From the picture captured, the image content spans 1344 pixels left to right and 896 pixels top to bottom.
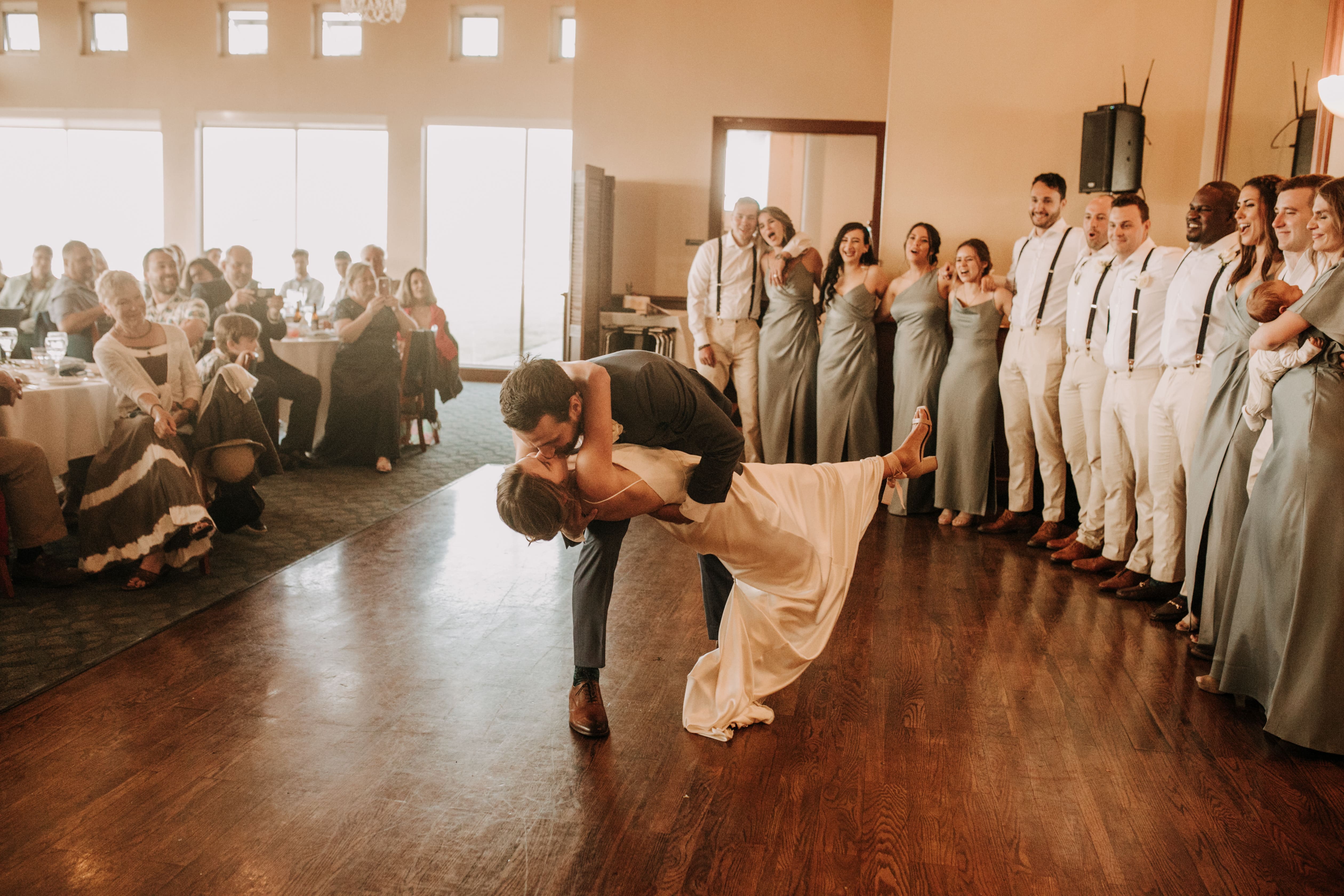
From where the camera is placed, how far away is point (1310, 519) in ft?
9.10

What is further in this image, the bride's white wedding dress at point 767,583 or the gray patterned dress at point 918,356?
the gray patterned dress at point 918,356

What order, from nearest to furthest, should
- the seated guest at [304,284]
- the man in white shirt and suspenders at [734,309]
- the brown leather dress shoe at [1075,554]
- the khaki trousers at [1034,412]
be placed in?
the brown leather dress shoe at [1075,554], the khaki trousers at [1034,412], the man in white shirt and suspenders at [734,309], the seated guest at [304,284]

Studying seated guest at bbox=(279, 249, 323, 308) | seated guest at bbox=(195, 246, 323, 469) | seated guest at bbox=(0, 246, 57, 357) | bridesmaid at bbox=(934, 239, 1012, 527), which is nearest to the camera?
bridesmaid at bbox=(934, 239, 1012, 527)

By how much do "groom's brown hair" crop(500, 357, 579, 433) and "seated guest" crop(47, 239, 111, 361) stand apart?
14.0ft

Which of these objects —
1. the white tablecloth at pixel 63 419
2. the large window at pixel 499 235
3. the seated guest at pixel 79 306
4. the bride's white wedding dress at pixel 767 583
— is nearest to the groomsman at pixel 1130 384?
the bride's white wedding dress at pixel 767 583

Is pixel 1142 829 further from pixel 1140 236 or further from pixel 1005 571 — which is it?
pixel 1140 236

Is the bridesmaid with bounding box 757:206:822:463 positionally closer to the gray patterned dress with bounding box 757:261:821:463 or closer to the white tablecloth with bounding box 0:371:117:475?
the gray patterned dress with bounding box 757:261:821:463

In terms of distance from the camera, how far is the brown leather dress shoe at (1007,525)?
5449 mm

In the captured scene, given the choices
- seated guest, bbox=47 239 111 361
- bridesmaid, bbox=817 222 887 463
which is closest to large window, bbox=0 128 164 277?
seated guest, bbox=47 239 111 361

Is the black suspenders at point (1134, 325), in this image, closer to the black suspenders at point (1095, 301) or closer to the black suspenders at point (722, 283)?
the black suspenders at point (1095, 301)

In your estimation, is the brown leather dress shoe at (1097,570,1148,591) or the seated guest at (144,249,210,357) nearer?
the brown leather dress shoe at (1097,570,1148,591)

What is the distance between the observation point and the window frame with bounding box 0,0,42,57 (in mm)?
11688

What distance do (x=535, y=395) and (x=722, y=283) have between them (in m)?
4.16

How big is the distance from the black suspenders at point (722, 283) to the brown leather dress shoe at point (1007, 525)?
1.91 meters
